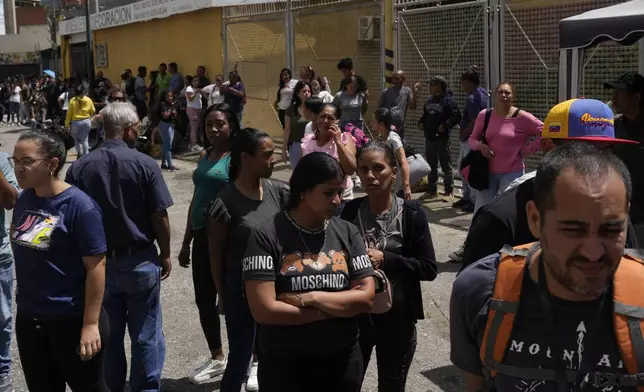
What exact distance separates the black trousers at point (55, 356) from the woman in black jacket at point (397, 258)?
4.26 feet

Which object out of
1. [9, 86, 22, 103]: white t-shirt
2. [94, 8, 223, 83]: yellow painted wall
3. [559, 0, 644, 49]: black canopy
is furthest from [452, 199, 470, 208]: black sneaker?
[9, 86, 22, 103]: white t-shirt

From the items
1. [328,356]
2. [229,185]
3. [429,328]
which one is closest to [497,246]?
[328,356]

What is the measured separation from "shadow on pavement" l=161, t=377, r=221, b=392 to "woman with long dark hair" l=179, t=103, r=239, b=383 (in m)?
0.04

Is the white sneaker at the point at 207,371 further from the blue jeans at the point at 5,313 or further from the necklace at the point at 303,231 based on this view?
the necklace at the point at 303,231

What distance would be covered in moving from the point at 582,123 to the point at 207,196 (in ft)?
8.66

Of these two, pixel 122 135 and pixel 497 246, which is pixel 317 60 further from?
pixel 497 246

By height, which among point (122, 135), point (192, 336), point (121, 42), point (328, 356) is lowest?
point (192, 336)

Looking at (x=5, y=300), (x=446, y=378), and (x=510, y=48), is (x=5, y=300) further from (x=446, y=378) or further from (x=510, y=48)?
(x=510, y=48)

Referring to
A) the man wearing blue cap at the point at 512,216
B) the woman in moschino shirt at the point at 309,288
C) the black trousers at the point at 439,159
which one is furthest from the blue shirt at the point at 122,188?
the black trousers at the point at 439,159

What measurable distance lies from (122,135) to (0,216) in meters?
0.96

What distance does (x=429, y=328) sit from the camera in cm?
639

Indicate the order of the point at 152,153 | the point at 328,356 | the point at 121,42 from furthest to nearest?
the point at 121,42 < the point at 152,153 < the point at 328,356

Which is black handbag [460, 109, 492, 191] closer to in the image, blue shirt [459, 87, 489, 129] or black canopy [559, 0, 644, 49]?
black canopy [559, 0, 644, 49]

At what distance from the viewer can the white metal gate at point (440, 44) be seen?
1182 centimetres
